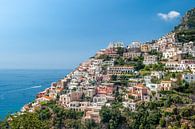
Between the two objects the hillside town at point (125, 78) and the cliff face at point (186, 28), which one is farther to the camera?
the cliff face at point (186, 28)

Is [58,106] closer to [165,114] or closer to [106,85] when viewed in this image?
[106,85]

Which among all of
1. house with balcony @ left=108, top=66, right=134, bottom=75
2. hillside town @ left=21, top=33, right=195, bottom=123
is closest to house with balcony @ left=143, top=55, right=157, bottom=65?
hillside town @ left=21, top=33, right=195, bottom=123

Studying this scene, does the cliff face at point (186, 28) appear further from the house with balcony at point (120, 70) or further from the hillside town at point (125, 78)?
the house with balcony at point (120, 70)

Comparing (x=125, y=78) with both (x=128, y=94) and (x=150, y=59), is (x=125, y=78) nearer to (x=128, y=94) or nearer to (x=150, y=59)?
(x=128, y=94)

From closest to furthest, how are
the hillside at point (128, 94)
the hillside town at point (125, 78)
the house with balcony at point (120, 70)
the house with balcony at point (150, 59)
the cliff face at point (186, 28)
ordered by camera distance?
1. the hillside at point (128, 94)
2. the hillside town at point (125, 78)
3. the house with balcony at point (120, 70)
4. the house with balcony at point (150, 59)
5. the cliff face at point (186, 28)

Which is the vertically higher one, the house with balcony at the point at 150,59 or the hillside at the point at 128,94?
the house with balcony at the point at 150,59

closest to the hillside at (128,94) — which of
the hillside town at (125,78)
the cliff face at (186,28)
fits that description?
the hillside town at (125,78)
